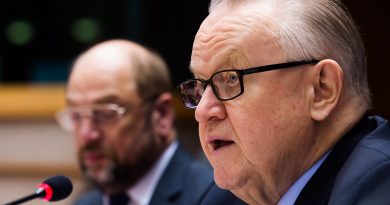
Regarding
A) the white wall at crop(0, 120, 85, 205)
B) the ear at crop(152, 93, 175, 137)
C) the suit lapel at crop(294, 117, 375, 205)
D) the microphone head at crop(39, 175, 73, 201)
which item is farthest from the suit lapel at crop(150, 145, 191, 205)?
the white wall at crop(0, 120, 85, 205)

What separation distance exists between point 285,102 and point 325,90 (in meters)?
0.10

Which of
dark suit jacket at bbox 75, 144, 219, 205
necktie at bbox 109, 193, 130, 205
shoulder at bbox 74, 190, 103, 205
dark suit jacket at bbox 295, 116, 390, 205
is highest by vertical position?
dark suit jacket at bbox 295, 116, 390, 205

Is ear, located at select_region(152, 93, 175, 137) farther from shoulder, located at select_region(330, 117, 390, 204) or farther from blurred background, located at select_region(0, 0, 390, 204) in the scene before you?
blurred background, located at select_region(0, 0, 390, 204)

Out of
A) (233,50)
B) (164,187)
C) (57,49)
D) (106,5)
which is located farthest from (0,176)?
(233,50)

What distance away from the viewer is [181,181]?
282 centimetres

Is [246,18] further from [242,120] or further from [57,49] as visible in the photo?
[57,49]

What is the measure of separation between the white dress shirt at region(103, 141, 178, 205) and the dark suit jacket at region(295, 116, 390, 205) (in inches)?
47.6

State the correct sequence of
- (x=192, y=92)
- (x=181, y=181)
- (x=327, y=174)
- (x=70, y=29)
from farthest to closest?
(x=70, y=29) < (x=181, y=181) < (x=192, y=92) < (x=327, y=174)

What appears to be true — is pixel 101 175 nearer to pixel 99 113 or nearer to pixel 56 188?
pixel 99 113

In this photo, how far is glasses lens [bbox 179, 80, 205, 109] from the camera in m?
1.87

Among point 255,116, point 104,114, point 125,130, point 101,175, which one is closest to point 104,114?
point 104,114

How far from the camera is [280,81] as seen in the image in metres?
1.73

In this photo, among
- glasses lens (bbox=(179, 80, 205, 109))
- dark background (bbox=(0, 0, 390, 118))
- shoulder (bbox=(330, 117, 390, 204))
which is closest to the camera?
shoulder (bbox=(330, 117, 390, 204))

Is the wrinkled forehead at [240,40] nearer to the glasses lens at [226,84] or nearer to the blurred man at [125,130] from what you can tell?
the glasses lens at [226,84]
